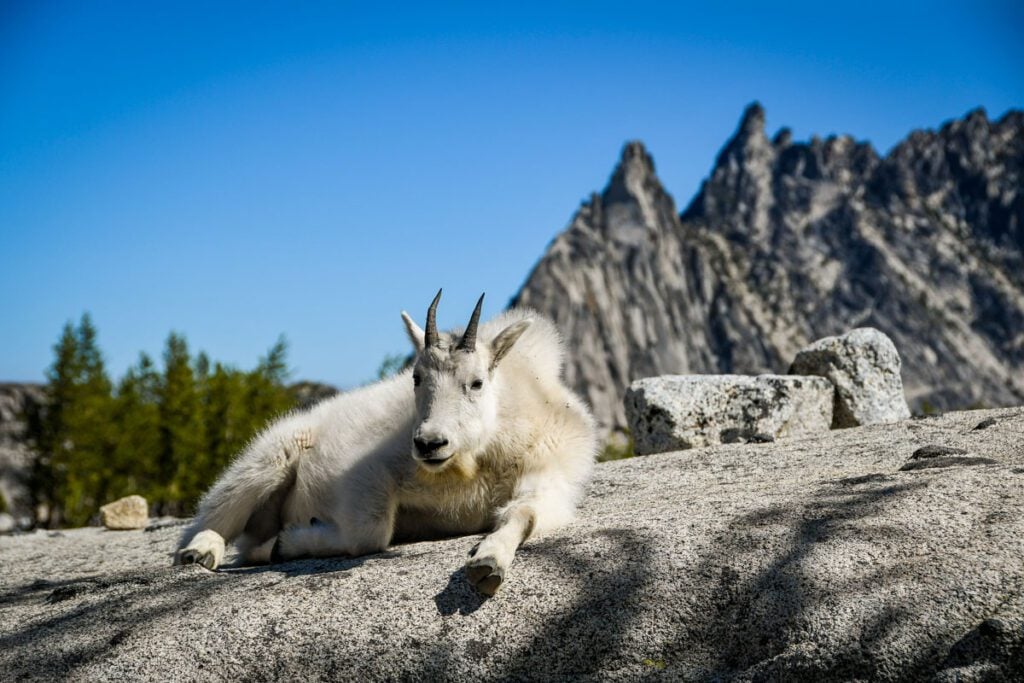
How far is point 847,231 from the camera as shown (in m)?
177

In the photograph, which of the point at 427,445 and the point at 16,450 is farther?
the point at 16,450

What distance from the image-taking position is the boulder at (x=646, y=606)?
4.02 meters

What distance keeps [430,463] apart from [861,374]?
7135mm

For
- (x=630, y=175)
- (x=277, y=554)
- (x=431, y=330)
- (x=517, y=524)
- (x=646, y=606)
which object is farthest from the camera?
(x=630, y=175)

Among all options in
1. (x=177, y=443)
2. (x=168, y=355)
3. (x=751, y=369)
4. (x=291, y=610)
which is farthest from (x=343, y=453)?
(x=751, y=369)

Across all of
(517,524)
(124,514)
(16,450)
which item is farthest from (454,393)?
(16,450)

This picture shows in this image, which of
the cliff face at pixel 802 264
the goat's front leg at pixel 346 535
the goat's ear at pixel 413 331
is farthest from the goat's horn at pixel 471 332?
the cliff face at pixel 802 264

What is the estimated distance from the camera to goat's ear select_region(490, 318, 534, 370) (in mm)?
5840

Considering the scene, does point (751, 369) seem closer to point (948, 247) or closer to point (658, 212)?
point (658, 212)

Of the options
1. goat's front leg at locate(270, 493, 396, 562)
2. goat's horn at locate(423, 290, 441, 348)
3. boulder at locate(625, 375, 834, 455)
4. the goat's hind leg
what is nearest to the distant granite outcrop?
boulder at locate(625, 375, 834, 455)

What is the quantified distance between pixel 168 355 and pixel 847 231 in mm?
167659

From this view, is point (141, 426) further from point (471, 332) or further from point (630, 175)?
point (630, 175)

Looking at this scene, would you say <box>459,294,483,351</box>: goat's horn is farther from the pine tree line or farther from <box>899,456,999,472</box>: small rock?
the pine tree line

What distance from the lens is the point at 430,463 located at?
5.20 m
